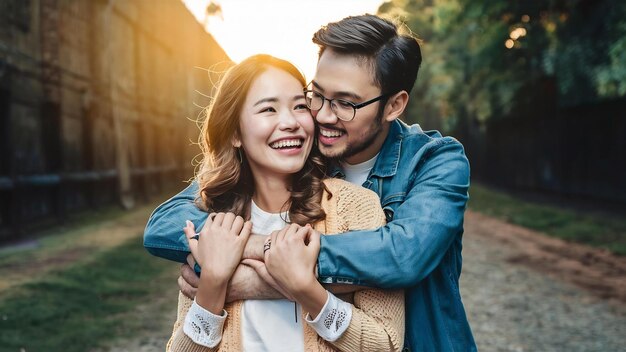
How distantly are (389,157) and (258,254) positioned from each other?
70 cm

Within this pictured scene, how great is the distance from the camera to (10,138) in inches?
394

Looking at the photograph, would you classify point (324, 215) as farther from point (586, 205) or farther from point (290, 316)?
point (586, 205)

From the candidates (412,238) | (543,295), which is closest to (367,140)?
(412,238)

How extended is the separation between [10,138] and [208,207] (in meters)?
8.96

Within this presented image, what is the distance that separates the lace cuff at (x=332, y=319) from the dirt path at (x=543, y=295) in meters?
3.29

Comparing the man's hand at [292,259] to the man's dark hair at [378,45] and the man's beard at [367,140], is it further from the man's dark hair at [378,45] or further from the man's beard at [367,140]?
the man's dark hair at [378,45]

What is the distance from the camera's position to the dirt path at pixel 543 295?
16.6 ft

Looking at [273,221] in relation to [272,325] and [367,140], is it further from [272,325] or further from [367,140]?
[367,140]

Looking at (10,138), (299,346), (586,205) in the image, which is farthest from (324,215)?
(586,205)

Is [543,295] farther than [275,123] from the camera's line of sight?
Yes

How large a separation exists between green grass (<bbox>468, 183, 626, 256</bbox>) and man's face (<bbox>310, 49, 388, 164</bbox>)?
7569 mm

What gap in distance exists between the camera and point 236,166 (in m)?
2.33

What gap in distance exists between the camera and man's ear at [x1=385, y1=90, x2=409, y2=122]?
99.7 inches

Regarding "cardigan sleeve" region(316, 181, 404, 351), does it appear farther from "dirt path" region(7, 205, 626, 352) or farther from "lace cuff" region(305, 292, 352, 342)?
"dirt path" region(7, 205, 626, 352)
